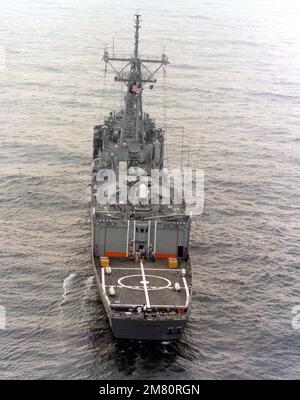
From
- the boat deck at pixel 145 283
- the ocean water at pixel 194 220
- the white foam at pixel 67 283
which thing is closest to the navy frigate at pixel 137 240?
the boat deck at pixel 145 283

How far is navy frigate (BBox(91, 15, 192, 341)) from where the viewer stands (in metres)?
47.7

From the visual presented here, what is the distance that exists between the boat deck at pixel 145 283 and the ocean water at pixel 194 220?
2.44 m

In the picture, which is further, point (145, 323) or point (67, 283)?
point (67, 283)

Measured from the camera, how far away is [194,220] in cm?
6869

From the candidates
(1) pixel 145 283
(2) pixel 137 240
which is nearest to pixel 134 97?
(2) pixel 137 240

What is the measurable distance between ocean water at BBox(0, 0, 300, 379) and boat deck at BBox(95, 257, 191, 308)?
2.44 m

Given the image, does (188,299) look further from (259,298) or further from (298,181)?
(298,181)

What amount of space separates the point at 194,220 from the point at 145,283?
18.5 metres

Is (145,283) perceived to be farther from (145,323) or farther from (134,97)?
(134,97)

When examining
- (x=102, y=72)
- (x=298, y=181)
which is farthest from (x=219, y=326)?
(x=102, y=72)

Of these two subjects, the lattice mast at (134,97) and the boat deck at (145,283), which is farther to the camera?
the lattice mast at (134,97)

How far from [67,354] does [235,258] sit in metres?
20.1

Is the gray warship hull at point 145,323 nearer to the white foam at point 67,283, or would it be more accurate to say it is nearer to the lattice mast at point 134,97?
the white foam at point 67,283

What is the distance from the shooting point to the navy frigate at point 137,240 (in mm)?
47688
